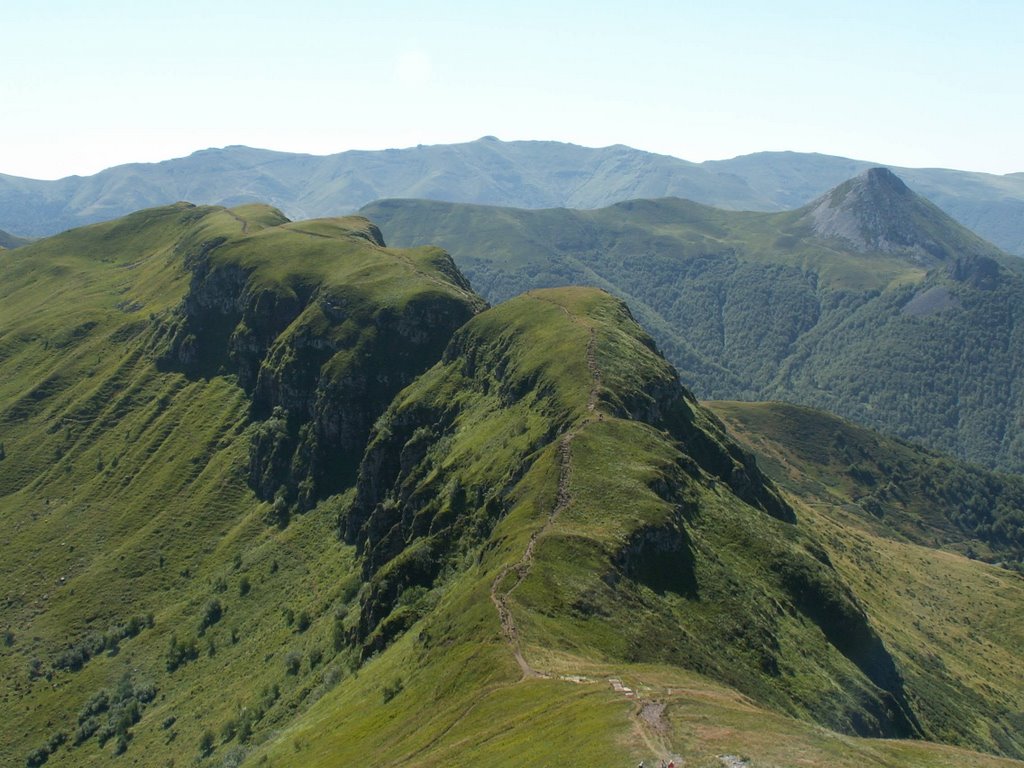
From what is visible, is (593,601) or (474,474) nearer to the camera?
(593,601)

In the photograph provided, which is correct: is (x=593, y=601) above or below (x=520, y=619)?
below

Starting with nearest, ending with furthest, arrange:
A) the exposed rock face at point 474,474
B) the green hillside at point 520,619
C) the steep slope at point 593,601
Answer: the steep slope at point 593,601
the green hillside at point 520,619
the exposed rock face at point 474,474

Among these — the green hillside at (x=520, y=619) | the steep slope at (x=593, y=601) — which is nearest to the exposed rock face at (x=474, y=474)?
the steep slope at (x=593, y=601)

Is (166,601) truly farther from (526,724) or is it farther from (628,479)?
(526,724)

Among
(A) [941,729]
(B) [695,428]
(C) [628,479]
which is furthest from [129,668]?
(A) [941,729]

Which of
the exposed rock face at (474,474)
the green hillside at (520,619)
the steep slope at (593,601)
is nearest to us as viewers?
the steep slope at (593,601)

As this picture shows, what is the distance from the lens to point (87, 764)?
142750 mm

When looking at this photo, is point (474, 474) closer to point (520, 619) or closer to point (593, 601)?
point (593, 601)

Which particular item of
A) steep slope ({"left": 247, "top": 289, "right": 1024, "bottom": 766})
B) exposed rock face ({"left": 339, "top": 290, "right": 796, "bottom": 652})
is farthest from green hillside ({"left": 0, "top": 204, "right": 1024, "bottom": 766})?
exposed rock face ({"left": 339, "top": 290, "right": 796, "bottom": 652})

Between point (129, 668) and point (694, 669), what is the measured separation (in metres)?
129

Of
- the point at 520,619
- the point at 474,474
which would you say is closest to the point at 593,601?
the point at 520,619

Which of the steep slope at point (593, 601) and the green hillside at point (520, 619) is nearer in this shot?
the steep slope at point (593, 601)

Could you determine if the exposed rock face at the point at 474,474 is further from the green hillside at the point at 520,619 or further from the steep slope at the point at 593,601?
the green hillside at the point at 520,619

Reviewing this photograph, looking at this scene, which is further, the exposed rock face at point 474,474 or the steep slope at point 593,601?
the exposed rock face at point 474,474
